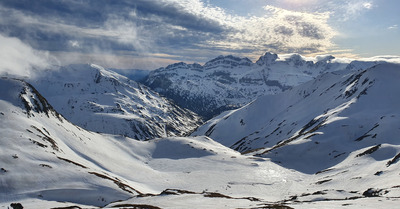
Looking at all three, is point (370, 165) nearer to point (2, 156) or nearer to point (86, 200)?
point (86, 200)

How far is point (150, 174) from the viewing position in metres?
96.4

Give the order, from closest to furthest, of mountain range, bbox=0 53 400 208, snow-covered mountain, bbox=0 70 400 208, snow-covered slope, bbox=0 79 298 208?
snow-covered mountain, bbox=0 70 400 208 → mountain range, bbox=0 53 400 208 → snow-covered slope, bbox=0 79 298 208

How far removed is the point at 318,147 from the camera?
407ft

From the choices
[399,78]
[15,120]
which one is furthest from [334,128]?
[15,120]

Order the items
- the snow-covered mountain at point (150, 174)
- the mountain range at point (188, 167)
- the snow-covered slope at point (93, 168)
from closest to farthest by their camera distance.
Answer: the snow-covered mountain at point (150, 174)
the mountain range at point (188, 167)
the snow-covered slope at point (93, 168)

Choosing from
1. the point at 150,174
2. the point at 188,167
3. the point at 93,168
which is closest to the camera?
the point at 93,168

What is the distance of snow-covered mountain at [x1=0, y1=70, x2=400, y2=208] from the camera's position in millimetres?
49125

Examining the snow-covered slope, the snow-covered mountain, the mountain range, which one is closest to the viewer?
the snow-covered mountain

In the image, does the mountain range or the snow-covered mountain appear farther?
the mountain range

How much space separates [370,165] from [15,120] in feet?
359

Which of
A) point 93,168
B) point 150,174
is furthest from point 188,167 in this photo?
point 93,168

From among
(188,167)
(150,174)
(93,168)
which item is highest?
(93,168)

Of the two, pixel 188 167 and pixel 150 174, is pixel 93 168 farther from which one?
pixel 188 167

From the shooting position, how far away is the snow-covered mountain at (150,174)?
49.1 meters
